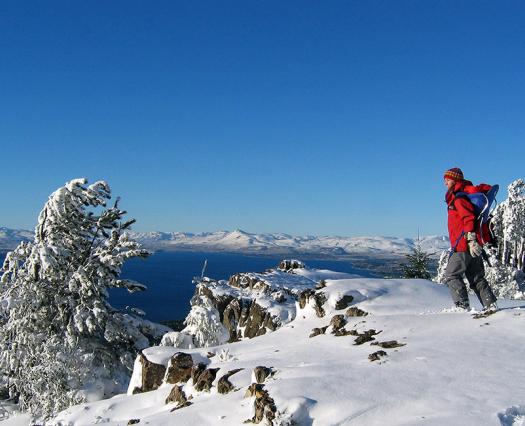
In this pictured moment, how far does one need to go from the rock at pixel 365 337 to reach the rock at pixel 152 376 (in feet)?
14.7

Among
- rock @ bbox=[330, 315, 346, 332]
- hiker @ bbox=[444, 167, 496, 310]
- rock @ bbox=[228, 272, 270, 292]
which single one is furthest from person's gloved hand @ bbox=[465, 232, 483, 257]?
rock @ bbox=[228, 272, 270, 292]

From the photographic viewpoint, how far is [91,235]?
1917 cm

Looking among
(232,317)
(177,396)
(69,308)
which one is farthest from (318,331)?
(69,308)

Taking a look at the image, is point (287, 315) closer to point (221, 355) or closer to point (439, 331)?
point (221, 355)

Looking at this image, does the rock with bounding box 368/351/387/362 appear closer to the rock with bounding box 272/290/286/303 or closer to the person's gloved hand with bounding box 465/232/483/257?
the person's gloved hand with bounding box 465/232/483/257

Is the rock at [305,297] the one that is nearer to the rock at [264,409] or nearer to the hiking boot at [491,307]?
the hiking boot at [491,307]

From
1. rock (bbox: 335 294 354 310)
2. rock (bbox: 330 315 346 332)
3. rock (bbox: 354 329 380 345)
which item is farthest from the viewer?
rock (bbox: 335 294 354 310)

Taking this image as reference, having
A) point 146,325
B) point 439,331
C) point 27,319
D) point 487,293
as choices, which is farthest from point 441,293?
point 27,319

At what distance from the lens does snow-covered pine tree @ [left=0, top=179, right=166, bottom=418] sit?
16031 mm

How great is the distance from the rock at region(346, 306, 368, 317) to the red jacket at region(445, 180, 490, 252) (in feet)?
11.3

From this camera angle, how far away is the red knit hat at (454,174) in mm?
8484

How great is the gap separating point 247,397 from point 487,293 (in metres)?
5.07

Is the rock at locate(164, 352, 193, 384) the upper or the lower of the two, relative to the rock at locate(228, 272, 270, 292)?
lower

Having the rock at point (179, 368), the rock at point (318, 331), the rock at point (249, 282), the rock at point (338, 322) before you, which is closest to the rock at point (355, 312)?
the rock at point (338, 322)
